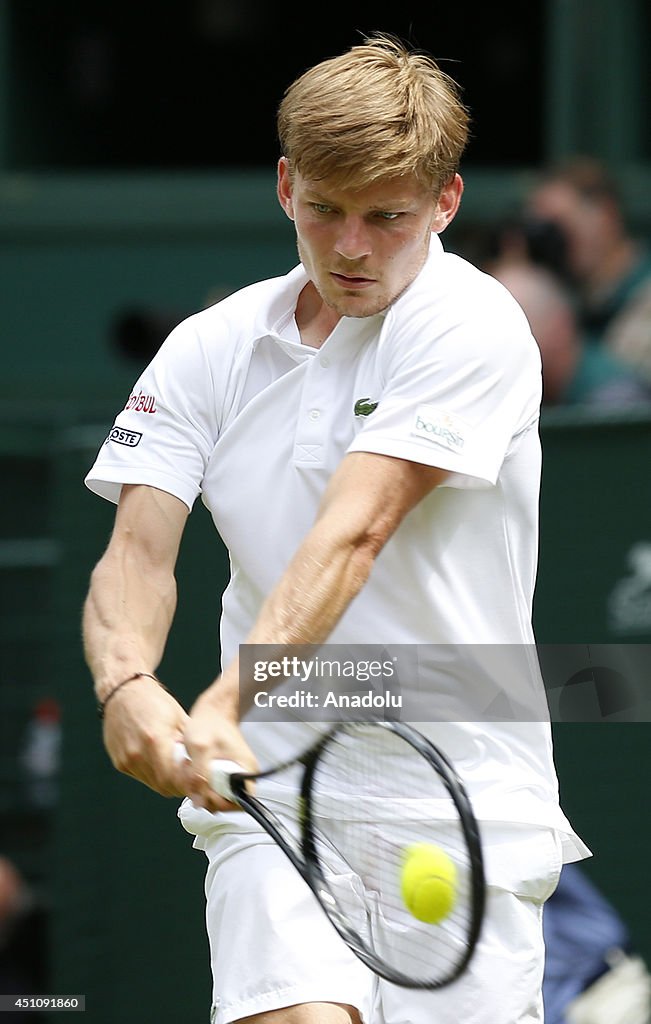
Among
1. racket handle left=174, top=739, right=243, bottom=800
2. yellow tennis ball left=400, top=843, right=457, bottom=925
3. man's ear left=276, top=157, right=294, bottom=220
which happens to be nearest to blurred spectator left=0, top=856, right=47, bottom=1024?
yellow tennis ball left=400, top=843, right=457, bottom=925

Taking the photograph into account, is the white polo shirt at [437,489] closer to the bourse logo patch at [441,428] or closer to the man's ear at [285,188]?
the bourse logo patch at [441,428]

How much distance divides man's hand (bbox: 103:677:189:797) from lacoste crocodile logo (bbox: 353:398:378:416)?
53cm

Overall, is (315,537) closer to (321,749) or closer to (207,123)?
(321,749)

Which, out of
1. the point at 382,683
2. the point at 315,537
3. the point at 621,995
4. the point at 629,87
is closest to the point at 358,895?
the point at 382,683

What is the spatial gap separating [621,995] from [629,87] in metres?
4.03

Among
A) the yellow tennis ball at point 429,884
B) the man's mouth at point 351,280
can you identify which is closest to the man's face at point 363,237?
the man's mouth at point 351,280

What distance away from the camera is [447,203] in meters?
2.89

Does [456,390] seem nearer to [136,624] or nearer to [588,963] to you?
[136,624]

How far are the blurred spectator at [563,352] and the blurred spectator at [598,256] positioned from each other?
0.06 m

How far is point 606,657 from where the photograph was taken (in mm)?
4457

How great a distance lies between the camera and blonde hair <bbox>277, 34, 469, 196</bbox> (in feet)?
8.77

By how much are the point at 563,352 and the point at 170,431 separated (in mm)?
2444

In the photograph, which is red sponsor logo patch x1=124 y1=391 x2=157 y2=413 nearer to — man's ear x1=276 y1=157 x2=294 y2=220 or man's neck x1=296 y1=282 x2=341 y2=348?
man's neck x1=296 y1=282 x2=341 y2=348

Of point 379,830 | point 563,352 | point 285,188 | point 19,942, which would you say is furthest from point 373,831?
point 563,352
